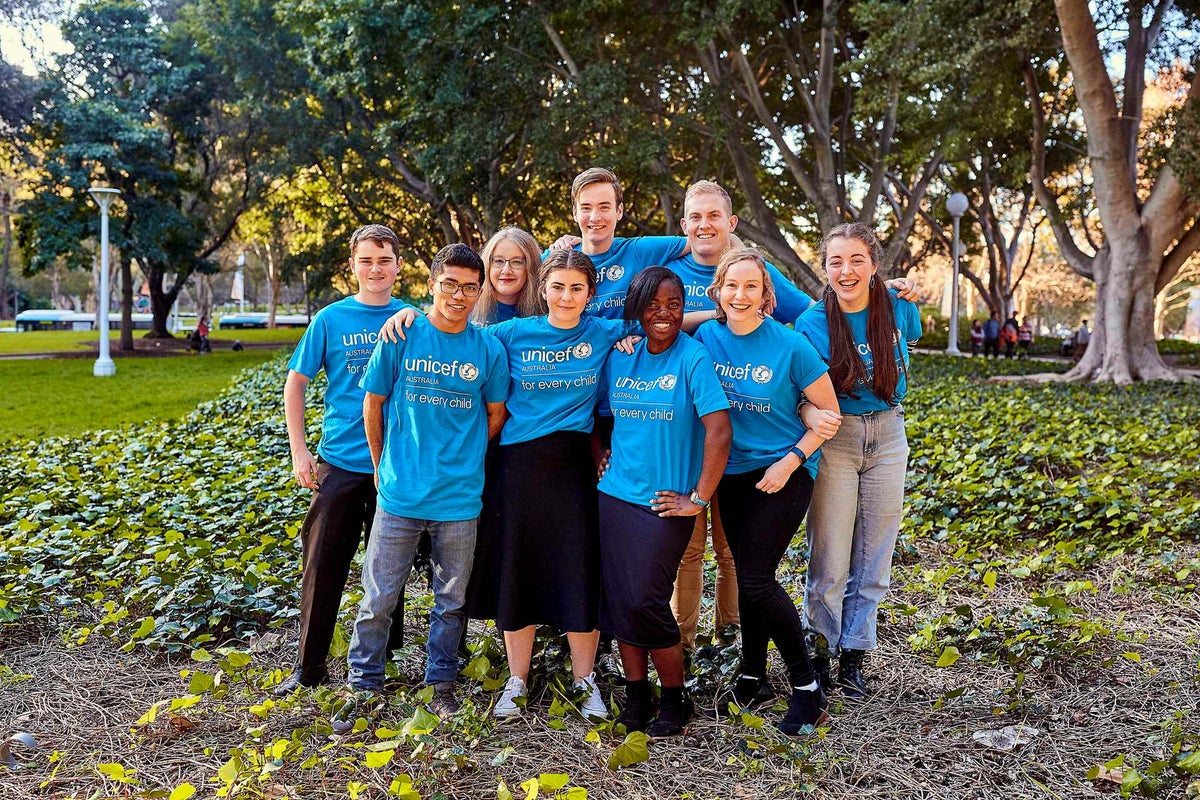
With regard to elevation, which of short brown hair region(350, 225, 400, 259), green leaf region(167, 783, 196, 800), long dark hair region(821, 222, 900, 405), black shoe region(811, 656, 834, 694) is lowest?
green leaf region(167, 783, 196, 800)

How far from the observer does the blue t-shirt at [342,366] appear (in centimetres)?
381

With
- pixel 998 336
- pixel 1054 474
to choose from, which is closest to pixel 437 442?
pixel 1054 474

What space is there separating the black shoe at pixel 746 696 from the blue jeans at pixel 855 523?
38cm

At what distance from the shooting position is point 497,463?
369 cm

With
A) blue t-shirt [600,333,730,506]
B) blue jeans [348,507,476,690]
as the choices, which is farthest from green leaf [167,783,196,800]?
blue t-shirt [600,333,730,506]

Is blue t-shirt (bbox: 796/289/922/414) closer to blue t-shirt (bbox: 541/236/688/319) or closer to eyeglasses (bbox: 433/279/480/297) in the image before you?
blue t-shirt (bbox: 541/236/688/319)

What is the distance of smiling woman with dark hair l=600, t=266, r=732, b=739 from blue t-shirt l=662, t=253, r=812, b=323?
45 centimetres

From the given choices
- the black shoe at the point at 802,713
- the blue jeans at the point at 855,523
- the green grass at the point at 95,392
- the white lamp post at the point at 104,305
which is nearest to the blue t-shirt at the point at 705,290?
the blue jeans at the point at 855,523

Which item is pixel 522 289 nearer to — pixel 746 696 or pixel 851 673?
pixel 746 696

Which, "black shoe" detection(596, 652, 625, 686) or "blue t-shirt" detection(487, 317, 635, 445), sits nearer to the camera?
"blue t-shirt" detection(487, 317, 635, 445)

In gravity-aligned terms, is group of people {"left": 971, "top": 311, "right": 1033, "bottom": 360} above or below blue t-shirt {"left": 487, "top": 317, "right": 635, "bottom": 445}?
above

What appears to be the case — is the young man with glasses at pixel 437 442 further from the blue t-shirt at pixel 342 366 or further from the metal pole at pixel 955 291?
the metal pole at pixel 955 291

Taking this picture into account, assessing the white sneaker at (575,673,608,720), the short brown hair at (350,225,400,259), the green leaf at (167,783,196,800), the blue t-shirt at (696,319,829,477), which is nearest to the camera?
the green leaf at (167,783,196,800)

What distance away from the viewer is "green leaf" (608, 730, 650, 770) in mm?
3271
